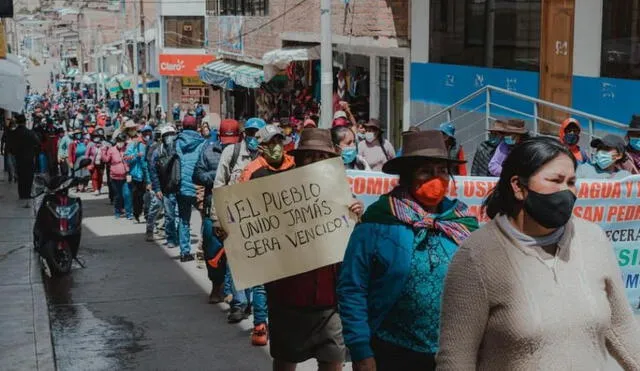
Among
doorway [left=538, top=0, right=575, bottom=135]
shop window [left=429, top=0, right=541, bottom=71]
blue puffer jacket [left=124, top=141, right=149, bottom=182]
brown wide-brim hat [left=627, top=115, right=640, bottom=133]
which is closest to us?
brown wide-brim hat [left=627, top=115, right=640, bottom=133]

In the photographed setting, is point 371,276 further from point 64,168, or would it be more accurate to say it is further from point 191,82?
point 191,82

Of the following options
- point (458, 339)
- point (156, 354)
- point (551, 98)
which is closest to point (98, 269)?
point (156, 354)

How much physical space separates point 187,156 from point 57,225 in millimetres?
1630

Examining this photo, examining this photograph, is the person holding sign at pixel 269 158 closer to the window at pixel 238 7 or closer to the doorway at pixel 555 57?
the doorway at pixel 555 57

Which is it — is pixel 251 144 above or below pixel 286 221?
above

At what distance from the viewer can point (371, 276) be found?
14.9 feet

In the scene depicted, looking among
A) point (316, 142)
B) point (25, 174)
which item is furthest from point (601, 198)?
point (25, 174)

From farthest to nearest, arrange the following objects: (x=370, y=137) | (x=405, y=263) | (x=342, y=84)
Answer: (x=342, y=84) < (x=370, y=137) < (x=405, y=263)

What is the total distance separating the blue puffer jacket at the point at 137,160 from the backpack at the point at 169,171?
13.0ft

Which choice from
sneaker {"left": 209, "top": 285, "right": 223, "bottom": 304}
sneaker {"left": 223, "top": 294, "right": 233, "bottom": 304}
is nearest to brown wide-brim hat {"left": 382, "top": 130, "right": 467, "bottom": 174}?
sneaker {"left": 223, "top": 294, "right": 233, "bottom": 304}

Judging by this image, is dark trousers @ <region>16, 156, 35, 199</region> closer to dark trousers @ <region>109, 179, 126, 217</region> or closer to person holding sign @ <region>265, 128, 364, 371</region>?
dark trousers @ <region>109, 179, 126, 217</region>

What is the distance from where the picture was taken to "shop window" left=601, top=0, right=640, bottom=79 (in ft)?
42.1

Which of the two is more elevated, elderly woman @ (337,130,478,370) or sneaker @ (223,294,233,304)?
elderly woman @ (337,130,478,370)

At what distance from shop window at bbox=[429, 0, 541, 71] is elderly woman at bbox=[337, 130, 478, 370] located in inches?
450
